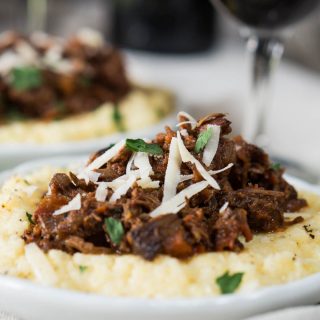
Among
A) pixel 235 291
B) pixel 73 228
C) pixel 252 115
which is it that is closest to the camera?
pixel 235 291

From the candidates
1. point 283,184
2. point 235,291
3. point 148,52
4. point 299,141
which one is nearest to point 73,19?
point 148,52

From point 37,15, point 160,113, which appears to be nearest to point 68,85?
point 160,113

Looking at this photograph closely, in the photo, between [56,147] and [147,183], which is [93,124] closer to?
[56,147]

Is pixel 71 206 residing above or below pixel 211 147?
below

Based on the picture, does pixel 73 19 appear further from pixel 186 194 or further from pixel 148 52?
pixel 186 194

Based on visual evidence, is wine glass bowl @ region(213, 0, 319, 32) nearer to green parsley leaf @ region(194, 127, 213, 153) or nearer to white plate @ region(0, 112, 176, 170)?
white plate @ region(0, 112, 176, 170)

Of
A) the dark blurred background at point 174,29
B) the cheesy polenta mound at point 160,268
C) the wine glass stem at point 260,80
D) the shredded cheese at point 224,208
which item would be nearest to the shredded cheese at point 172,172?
the shredded cheese at point 224,208
